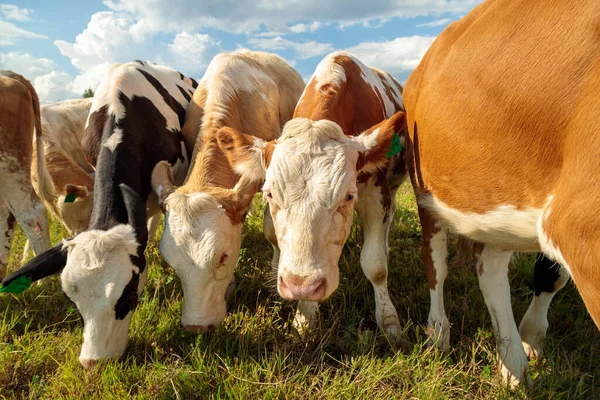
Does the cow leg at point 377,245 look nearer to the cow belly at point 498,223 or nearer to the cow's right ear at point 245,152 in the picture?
the cow belly at point 498,223

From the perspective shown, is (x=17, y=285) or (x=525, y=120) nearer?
(x=525, y=120)

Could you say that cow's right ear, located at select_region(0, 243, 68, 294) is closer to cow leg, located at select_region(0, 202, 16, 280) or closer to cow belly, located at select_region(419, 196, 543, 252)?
cow leg, located at select_region(0, 202, 16, 280)

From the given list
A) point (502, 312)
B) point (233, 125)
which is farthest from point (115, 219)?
point (502, 312)

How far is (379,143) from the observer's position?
2.97 meters

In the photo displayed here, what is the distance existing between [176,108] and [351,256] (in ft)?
7.84

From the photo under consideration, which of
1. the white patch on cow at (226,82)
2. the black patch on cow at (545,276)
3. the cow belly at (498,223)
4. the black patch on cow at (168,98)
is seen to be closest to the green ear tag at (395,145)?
the cow belly at (498,223)

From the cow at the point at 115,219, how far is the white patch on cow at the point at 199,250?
273 millimetres

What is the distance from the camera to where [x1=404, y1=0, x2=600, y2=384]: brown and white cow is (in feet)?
6.33

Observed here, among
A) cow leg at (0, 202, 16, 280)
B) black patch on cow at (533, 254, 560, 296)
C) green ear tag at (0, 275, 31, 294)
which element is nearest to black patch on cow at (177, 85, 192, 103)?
cow leg at (0, 202, 16, 280)

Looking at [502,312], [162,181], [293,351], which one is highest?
[162,181]

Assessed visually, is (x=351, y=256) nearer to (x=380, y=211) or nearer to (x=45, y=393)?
(x=380, y=211)

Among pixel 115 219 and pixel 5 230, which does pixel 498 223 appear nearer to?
pixel 115 219

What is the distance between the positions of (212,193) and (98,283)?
97cm

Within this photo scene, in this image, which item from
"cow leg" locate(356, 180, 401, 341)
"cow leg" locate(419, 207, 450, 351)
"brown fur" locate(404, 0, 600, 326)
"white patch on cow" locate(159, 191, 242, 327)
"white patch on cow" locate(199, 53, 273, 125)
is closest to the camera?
"brown fur" locate(404, 0, 600, 326)
